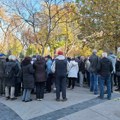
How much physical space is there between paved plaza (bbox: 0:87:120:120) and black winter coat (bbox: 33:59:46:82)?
89 centimetres

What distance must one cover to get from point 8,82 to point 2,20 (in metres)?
24.8

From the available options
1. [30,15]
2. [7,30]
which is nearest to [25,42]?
[7,30]

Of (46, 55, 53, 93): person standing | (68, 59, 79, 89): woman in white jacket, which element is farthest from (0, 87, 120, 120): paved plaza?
(68, 59, 79, 89): woman in white jacket

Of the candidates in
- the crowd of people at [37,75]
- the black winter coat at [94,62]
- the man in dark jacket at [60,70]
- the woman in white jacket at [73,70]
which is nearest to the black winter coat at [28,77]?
the crowd of people at [37,75]

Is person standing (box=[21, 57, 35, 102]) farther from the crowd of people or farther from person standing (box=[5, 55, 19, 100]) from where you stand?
person standing (box=[5, 55, 19, 100])

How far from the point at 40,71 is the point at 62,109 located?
7.53ft

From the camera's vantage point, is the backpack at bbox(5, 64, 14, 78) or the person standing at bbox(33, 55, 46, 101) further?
the backpack at bbox(5, 64, 14, 78)

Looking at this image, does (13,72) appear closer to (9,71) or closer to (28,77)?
(9,71)

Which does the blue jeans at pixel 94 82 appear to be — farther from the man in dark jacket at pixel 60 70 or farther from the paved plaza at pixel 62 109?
the man in dark jacket at pixel 60 70

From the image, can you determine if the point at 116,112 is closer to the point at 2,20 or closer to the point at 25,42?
the point at 2,20

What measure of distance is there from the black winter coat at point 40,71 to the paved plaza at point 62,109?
35.2 inches

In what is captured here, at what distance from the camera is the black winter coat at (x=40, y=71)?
40.3ft

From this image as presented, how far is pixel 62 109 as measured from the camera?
10672mm

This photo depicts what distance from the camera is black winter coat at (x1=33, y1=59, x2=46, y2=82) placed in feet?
40.3
